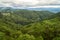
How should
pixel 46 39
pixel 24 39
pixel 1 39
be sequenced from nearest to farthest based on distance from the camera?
pixel 24 39 < pixel 1 39 < pixel 46 39

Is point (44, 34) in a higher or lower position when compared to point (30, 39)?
lower

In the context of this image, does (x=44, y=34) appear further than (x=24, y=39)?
Yes

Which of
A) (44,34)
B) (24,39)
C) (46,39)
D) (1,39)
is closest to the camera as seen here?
(24,39)

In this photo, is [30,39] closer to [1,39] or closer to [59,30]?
[1,39]

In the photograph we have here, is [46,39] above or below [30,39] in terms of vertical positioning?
below

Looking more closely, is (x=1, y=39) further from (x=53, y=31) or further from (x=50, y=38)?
(x=53, y=31)

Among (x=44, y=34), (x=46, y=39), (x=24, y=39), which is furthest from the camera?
(x=44, y=34)

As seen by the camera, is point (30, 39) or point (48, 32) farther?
point (48, 32)

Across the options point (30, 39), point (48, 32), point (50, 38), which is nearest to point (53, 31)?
point (48, 32)

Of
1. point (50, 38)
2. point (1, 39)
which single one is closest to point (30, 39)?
point (1, 39)
